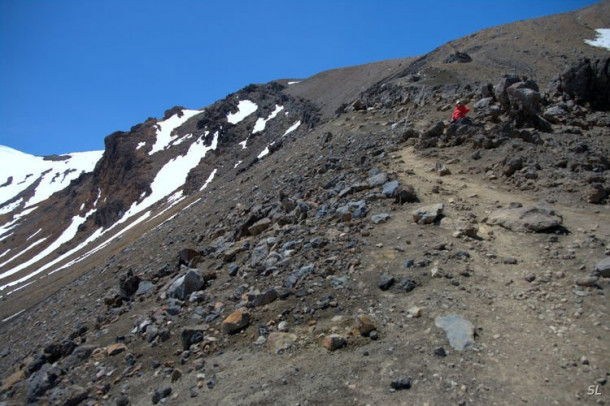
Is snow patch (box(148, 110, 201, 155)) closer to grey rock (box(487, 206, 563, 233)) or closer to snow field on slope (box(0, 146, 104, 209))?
snow field on slope (box(0, 146, 104, 209))

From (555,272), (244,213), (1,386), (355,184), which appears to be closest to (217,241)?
(244,213)

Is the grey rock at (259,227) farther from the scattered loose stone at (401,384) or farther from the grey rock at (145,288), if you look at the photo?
the scattered loose stone at (401,384)

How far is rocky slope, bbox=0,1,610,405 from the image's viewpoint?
7148 millimetres

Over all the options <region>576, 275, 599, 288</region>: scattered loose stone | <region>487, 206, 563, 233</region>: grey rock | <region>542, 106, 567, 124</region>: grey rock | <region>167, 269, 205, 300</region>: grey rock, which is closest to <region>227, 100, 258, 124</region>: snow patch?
<region>542, 106, 567, 124</region>: grey rock

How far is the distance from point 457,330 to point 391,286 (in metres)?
1.99

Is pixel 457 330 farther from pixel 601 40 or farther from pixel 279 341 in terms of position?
pixel 601 40

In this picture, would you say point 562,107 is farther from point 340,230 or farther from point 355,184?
point 340,230

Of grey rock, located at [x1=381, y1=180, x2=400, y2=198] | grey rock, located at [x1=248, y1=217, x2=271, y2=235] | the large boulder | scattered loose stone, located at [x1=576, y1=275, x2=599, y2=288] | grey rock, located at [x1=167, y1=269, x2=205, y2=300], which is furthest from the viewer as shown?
the large boulder

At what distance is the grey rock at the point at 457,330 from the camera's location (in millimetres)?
7391

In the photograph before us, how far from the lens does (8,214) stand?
128 meters

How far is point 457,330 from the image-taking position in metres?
7.73

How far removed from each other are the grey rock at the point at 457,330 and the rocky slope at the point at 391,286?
30mm

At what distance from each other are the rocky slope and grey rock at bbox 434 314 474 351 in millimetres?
30

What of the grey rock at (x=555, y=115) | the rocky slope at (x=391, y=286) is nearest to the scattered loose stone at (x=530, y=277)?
the rocky slope at (x=391, y=286)
